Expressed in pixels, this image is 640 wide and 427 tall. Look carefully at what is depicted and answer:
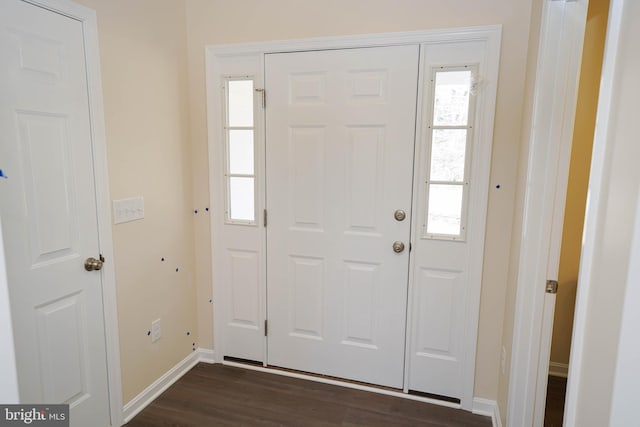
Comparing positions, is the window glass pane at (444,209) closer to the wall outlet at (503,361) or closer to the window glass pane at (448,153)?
the window glass pane at (448,153)

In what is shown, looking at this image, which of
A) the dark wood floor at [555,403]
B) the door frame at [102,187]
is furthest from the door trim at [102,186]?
the dark wood floor at [555,403]

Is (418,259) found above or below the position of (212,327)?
above

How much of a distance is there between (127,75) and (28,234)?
93cm

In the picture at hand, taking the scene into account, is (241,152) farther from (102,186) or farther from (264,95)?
(102,186)

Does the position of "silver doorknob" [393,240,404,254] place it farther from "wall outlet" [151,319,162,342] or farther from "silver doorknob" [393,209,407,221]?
"wall outlet" [151,319,162,342]

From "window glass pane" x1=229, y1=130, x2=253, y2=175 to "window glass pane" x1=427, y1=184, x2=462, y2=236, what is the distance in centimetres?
115

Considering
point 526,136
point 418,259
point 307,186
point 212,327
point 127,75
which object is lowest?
point 212,327

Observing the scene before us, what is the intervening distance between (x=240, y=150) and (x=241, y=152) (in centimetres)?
2

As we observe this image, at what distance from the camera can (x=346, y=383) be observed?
238 centimetres

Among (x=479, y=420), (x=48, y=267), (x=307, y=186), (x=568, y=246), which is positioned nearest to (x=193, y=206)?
(x=307, y=186)

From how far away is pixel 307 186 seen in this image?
231 cm

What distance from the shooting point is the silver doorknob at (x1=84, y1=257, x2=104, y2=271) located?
5.78 ft

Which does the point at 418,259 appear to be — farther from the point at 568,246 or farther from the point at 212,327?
the point at 212,327

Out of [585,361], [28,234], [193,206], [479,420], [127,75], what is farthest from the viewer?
[193,206]
